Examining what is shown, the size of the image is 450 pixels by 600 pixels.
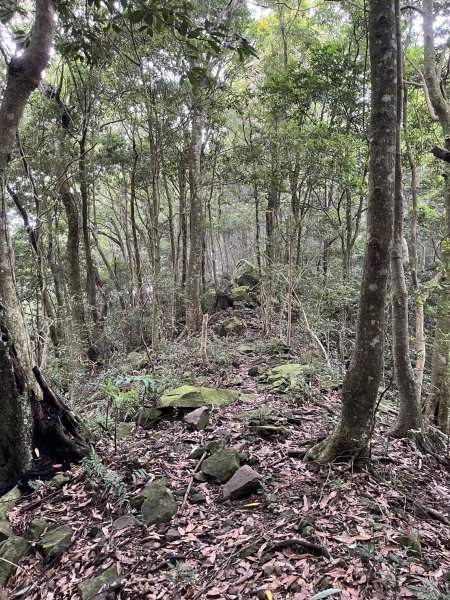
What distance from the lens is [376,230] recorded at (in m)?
3.44

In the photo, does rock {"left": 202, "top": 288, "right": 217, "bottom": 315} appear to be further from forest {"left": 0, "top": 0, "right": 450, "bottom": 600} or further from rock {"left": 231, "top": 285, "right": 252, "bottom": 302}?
forest {"left": 0, "top": 0, "right": 450, "bottom": 600}

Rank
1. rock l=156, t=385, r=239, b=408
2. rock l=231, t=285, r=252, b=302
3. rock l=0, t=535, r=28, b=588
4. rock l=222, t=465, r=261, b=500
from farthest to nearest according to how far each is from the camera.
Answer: rock l=231, t=285, r=252, b=302
rock l=156, t=385, r=239, b=408
rock l=222, t=465, r=261, b=500
rock l=0, t=535, r=28, b=588

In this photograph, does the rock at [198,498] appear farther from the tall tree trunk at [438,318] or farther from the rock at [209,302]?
the rock at [209,302]

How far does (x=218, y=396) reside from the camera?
6.01 meters

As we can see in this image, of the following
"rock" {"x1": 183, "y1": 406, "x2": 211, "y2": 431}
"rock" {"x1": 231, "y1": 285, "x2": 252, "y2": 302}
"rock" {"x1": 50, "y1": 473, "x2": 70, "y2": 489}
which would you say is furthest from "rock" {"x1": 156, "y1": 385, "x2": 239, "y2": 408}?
"rock" {"x1": 231, "y1": 285, "x2": 252, "y2": 302}

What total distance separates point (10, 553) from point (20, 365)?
1.63m

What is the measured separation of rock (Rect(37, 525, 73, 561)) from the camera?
3.05 meters

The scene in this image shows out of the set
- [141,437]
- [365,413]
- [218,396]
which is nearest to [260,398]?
[218,396]

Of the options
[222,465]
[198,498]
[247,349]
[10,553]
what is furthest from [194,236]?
[10,553]

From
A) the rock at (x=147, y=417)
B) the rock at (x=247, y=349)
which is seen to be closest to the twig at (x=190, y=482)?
the rock at (x=147, y=417)

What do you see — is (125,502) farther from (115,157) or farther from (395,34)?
(115,157)

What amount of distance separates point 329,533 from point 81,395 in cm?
588

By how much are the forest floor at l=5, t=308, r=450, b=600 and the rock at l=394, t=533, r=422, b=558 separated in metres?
0.01

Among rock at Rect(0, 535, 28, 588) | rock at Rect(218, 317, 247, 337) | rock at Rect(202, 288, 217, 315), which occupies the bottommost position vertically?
rock at Rect(0, 535, 28, 588)
